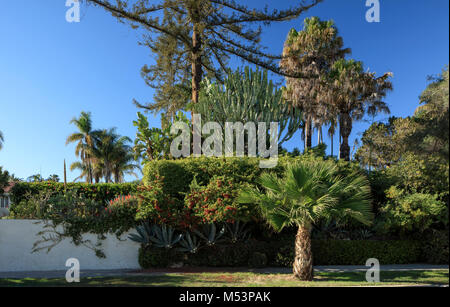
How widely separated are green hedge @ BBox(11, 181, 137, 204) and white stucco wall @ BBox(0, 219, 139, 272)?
4.82 meters

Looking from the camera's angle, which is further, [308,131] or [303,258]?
[308,131]

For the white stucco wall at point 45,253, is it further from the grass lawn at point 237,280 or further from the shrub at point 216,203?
the shrub at point 216,203

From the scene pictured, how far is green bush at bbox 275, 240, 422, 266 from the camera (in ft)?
40.9

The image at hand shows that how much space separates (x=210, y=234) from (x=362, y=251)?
19.9 ft

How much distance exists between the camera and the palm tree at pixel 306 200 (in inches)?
331

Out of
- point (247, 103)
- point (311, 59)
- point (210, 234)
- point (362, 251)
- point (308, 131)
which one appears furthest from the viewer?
point (308, 131)

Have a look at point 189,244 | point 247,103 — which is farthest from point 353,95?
point 189,244

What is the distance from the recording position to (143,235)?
11.7 metres

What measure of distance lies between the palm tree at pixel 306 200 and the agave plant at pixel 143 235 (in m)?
4.39

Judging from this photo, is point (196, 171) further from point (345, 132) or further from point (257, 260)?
point (345, 132)

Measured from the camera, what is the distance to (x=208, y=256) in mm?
11727

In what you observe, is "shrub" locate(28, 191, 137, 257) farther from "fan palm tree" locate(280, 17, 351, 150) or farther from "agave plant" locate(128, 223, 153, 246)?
"fan palm tree" locate(280, 17, 351, 150)

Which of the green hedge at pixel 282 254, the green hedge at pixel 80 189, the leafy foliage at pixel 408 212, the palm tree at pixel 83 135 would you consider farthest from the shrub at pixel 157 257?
the palm tree at pixel 83 135
